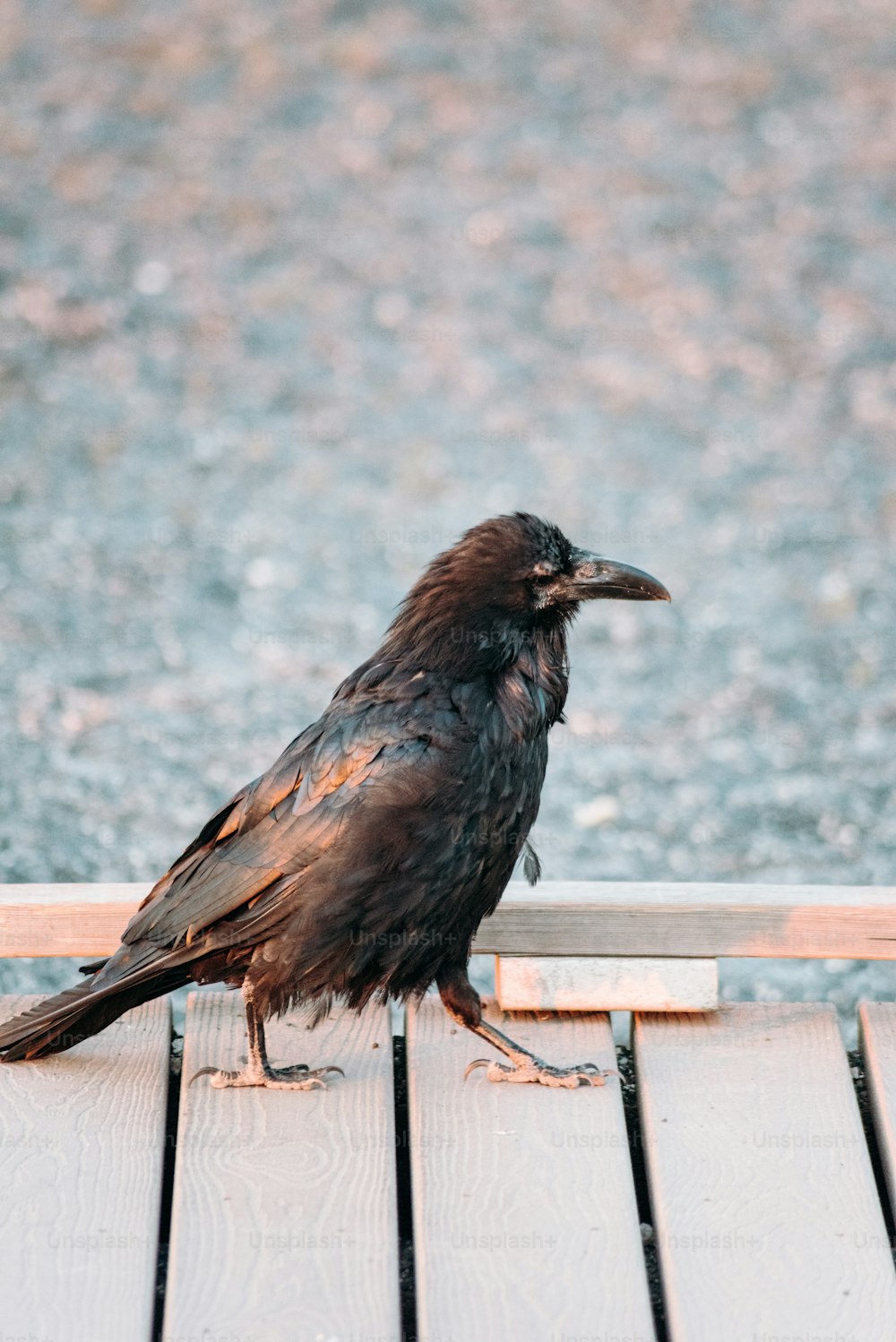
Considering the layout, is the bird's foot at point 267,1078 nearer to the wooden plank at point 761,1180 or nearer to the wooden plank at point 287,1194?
the wooden plank at point 287,1194

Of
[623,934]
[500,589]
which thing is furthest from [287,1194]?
[500,589]

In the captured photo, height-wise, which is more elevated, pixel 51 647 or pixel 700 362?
pixel 700 362

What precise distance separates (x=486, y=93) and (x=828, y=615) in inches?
274

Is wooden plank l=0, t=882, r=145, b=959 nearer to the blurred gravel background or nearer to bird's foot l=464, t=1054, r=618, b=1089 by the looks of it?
bird's foot l=464, t=1054, r=618, b=1089

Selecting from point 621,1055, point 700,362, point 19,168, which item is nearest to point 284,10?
point 19,168

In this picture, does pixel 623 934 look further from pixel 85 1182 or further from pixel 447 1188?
pixel 85 1182

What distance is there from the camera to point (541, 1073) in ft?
12.7

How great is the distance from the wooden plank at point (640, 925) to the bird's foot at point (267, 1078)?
1.60ft

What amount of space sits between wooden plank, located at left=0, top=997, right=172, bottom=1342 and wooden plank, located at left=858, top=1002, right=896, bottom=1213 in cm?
151

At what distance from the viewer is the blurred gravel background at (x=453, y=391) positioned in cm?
736

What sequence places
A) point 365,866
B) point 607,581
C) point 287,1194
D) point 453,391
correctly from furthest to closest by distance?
point 453,391, point 607,581, point 365,866, point 287,1194

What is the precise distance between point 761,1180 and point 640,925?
2.49 ft

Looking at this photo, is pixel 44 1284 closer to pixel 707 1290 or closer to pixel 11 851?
pixel 707 1290

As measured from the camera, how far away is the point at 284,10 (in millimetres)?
14633
